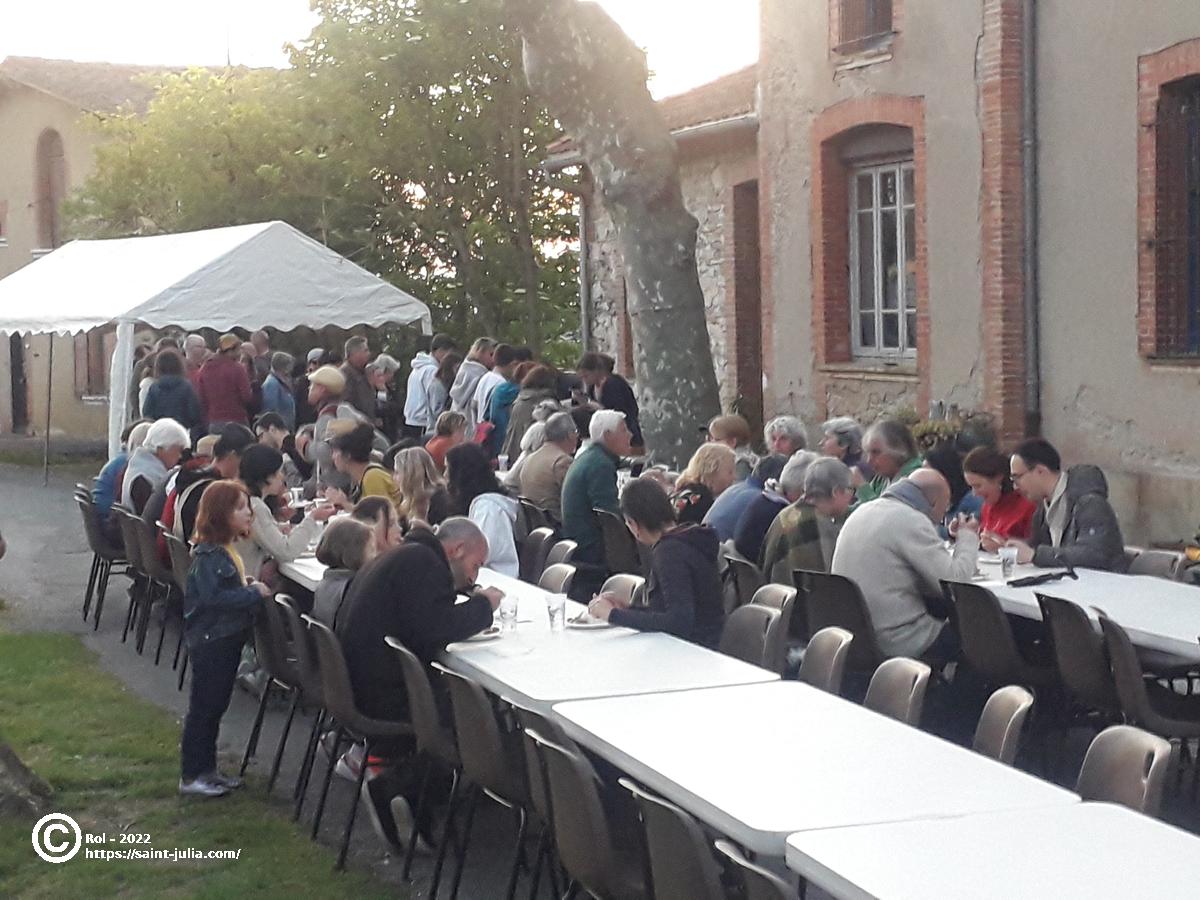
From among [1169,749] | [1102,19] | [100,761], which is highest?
[1102,19]

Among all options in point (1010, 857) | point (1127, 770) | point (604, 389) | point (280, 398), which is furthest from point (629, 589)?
point (280, 398)

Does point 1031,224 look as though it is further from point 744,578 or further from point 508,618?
point 508,618

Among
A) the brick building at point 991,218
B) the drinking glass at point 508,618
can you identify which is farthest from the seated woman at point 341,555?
the brick building at point 991,218

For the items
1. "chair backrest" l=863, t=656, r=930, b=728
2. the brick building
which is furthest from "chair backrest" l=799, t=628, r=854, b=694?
the brick building

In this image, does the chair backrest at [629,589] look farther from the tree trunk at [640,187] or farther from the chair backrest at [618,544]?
the tree trunk at [640,187]

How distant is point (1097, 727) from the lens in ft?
24.0

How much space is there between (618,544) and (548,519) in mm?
1003

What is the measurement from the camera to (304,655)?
23.2ft

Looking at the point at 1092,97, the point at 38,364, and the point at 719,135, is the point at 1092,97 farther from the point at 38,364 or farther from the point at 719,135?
the point at 38,364

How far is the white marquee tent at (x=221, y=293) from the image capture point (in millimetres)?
15570

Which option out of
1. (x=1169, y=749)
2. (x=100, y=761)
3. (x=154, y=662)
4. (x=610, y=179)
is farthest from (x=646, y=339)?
(x=1169, y=749)

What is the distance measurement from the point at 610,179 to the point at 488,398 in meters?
2.22

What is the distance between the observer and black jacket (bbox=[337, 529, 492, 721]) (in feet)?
21.1

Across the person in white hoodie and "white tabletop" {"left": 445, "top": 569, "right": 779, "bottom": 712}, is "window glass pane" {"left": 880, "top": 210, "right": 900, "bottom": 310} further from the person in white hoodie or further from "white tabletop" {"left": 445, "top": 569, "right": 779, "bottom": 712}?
"white tabletop" {"left": 445, "top": 569, "right": 779, "bottom": 712}
